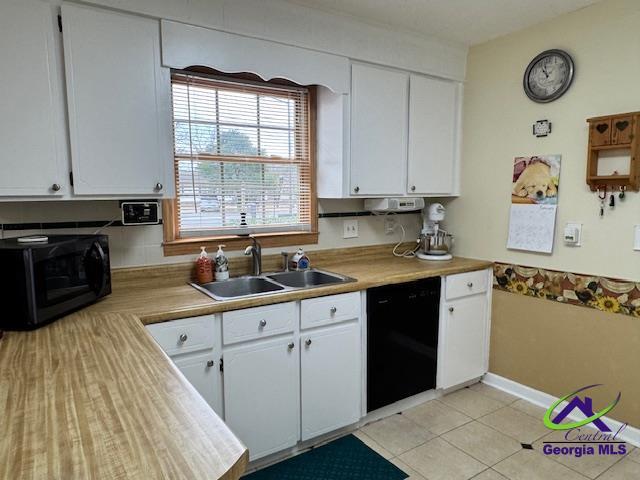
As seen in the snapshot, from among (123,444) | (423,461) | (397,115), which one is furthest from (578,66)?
(123,444)

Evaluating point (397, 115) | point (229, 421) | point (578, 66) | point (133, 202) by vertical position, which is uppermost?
point (578, 66)

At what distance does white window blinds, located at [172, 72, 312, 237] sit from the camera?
2.39 meters

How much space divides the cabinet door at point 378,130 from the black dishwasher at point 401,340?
26.9 inches

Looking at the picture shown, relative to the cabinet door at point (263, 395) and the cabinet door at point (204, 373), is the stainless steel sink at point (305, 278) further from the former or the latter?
the cabinet door at point (204, 373)

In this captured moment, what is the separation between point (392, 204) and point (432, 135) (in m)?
0.59

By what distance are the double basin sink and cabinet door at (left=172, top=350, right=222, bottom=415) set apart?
374 mm

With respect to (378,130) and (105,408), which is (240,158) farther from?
(105,408)

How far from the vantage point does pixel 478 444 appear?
92.3 inches

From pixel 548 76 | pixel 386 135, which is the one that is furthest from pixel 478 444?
pixel 548 76

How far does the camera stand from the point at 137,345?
139 centimetres

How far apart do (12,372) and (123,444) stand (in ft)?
1.91

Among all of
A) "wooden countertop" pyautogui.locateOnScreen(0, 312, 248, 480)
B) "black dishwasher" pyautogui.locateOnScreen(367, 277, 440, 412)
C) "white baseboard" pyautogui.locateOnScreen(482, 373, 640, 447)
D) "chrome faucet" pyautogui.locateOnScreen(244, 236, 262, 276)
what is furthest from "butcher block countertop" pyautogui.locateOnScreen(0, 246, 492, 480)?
"white baseboard" pyautogui.locateOnScreen(482, 373, 640, 447)

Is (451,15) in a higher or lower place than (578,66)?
higher

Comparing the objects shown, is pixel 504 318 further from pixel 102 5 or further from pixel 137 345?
pixel 102 5
